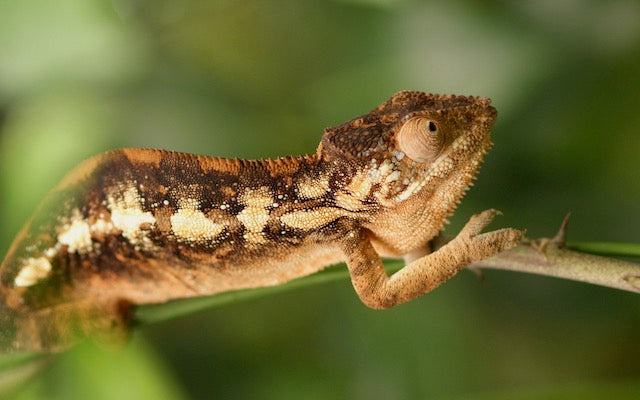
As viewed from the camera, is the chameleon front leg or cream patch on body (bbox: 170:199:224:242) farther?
cream patch on body (bbox: 170:199:224:242)

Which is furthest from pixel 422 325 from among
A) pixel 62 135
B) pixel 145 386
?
pixel 62 135

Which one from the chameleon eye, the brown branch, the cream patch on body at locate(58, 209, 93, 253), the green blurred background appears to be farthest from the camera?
the green blurred background

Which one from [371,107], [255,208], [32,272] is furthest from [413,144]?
[32,272]

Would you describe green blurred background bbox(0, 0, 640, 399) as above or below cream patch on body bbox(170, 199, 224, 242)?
above

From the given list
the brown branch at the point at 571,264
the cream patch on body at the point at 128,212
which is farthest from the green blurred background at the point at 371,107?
the brown branch at the point at 571,264

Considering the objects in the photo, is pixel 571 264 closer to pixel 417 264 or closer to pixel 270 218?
pixel 417 264

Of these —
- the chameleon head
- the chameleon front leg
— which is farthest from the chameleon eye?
the chameleon front leg

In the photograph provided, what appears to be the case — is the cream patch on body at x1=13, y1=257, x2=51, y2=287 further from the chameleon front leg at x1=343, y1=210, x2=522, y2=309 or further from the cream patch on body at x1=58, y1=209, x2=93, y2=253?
the chameleon front leg at x1=343, y1=210, x2=522, y2=309
